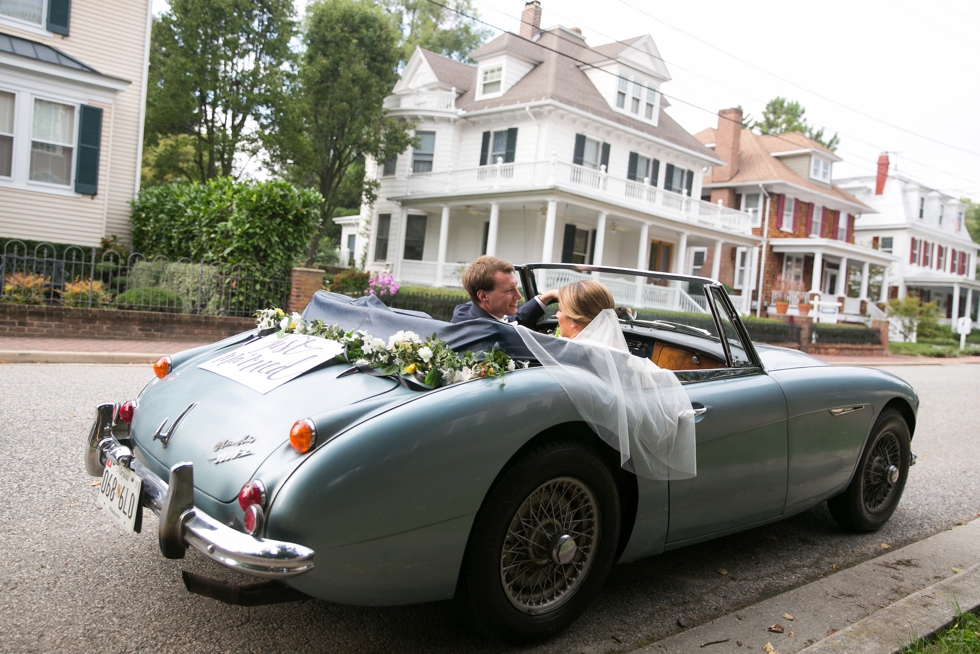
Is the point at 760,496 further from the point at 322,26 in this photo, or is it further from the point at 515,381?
the point at 322,26

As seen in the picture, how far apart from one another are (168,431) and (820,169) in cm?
3843

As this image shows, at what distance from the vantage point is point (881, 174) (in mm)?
43125

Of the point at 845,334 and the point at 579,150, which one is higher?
the point at 579,150

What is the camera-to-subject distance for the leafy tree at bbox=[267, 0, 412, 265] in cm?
2416

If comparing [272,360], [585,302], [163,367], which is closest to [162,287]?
[163,367]

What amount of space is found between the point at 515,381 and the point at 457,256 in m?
26.0

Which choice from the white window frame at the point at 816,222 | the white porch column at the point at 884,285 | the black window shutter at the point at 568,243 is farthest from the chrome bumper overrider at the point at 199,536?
the white porch column at the point at 884,285

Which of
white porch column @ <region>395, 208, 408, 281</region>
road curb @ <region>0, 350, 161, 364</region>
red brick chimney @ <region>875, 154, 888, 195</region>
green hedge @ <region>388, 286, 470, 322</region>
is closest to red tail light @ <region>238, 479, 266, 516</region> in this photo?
road curb @ <region>0, 350, 161, 364</region>

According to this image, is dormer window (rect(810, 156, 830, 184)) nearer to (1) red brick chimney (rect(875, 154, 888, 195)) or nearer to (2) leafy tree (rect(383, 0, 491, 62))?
(1) red brick chimney (rect(875, 154, 888, 195))

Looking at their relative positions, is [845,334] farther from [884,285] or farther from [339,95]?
[339,95]

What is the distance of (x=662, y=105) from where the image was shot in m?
31.2

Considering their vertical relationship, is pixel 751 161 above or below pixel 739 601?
above

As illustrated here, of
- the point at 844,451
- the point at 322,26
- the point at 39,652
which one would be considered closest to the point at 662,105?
the point at 322,26

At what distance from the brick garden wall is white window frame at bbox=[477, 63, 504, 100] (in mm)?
17098
